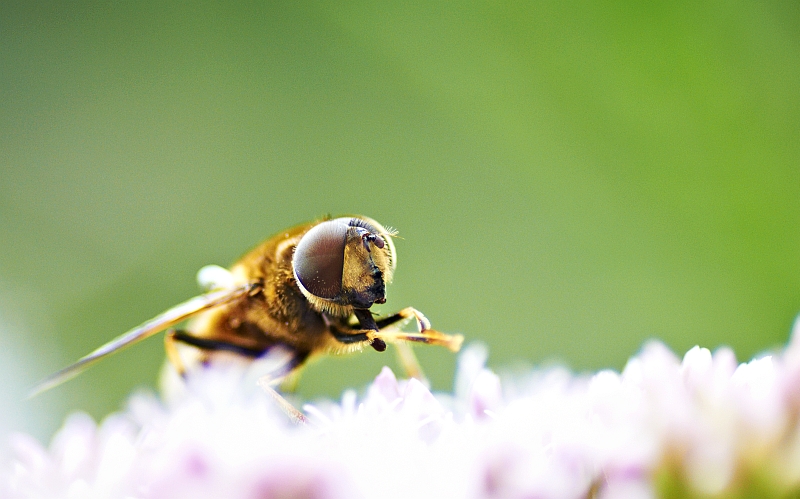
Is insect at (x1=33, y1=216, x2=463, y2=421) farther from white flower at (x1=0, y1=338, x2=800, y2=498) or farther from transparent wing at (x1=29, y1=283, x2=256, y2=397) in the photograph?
white flower at (x1=0, y1=338, x2=800, y2=498)

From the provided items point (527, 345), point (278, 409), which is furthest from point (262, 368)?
point (527, 345)

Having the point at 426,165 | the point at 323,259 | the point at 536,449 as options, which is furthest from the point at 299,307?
the point at 426,165

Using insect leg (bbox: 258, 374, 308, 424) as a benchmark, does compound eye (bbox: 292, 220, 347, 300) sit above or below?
above

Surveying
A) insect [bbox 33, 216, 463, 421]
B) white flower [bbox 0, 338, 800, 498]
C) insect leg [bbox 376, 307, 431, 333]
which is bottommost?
white flower [bbox 0, 338, 800, 498]

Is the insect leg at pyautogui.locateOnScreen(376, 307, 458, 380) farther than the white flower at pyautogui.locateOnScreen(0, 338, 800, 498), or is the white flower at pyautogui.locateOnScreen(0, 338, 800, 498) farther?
the insect leg at pyautogui.locateOnScreen(376, 307, 458, 380)

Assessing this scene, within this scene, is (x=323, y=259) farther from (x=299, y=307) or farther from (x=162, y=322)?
(x=162, y=322)

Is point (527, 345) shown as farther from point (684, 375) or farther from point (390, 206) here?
point (684, 375)

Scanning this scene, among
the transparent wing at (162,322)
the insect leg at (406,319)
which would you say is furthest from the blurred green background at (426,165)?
the transparent wing at (162,322)

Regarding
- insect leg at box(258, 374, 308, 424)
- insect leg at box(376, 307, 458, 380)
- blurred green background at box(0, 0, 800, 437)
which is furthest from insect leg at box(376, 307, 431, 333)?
blurred green background at box(0, 0, 800, 437)

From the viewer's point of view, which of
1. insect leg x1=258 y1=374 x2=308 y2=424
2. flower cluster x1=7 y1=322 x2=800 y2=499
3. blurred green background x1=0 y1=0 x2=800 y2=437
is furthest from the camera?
blurred green background x1=0 y1=0 x2=800 y2=437

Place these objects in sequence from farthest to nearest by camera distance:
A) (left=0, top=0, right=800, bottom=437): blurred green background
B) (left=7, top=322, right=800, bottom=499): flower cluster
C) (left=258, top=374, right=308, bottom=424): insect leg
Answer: (left=0, top=0, right=800, bottom=437): blurred green background < (left=258, top=374, right=308, bottom=424): insect leg < (left=7, top=322, right=800, bottom=499): flower cluster
